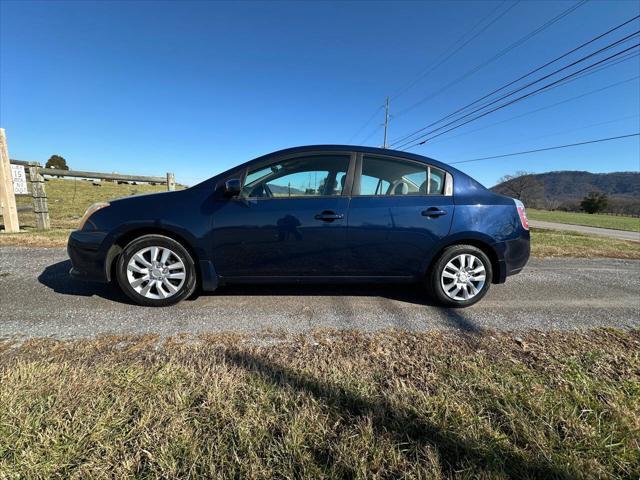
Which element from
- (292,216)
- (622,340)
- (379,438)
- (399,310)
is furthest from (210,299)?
(622,340)

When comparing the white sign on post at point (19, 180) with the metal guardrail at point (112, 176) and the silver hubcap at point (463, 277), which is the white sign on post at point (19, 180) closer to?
the metal guardrail at point (112, 176)

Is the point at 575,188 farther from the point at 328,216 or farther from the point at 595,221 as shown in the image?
the point at 328,216

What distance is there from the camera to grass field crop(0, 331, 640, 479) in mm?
1208

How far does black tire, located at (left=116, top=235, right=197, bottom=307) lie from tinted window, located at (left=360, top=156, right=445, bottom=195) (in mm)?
1901

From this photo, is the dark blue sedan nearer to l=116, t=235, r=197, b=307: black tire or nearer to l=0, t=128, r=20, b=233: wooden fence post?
l=116, t=235, r=197, b=307: black tire

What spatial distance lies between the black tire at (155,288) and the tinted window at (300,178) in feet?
2.74

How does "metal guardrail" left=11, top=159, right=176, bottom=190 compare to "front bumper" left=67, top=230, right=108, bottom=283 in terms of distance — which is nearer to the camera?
"front bumper" left=67, top=230, right=108, bottom=283

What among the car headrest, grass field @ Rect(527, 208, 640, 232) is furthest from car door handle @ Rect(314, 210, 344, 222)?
grass field @ Rect(527, 208, 640, 232)

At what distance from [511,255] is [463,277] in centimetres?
57

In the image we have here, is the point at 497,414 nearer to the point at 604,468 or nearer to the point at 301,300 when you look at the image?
the point at 604,468

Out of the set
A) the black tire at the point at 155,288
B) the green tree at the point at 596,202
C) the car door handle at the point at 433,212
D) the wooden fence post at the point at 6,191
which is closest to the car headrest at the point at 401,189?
the car door handle at the point at 433,212

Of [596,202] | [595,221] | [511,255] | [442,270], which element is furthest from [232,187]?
[596,202]

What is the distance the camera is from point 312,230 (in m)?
2.75

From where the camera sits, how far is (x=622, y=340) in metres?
2.40
